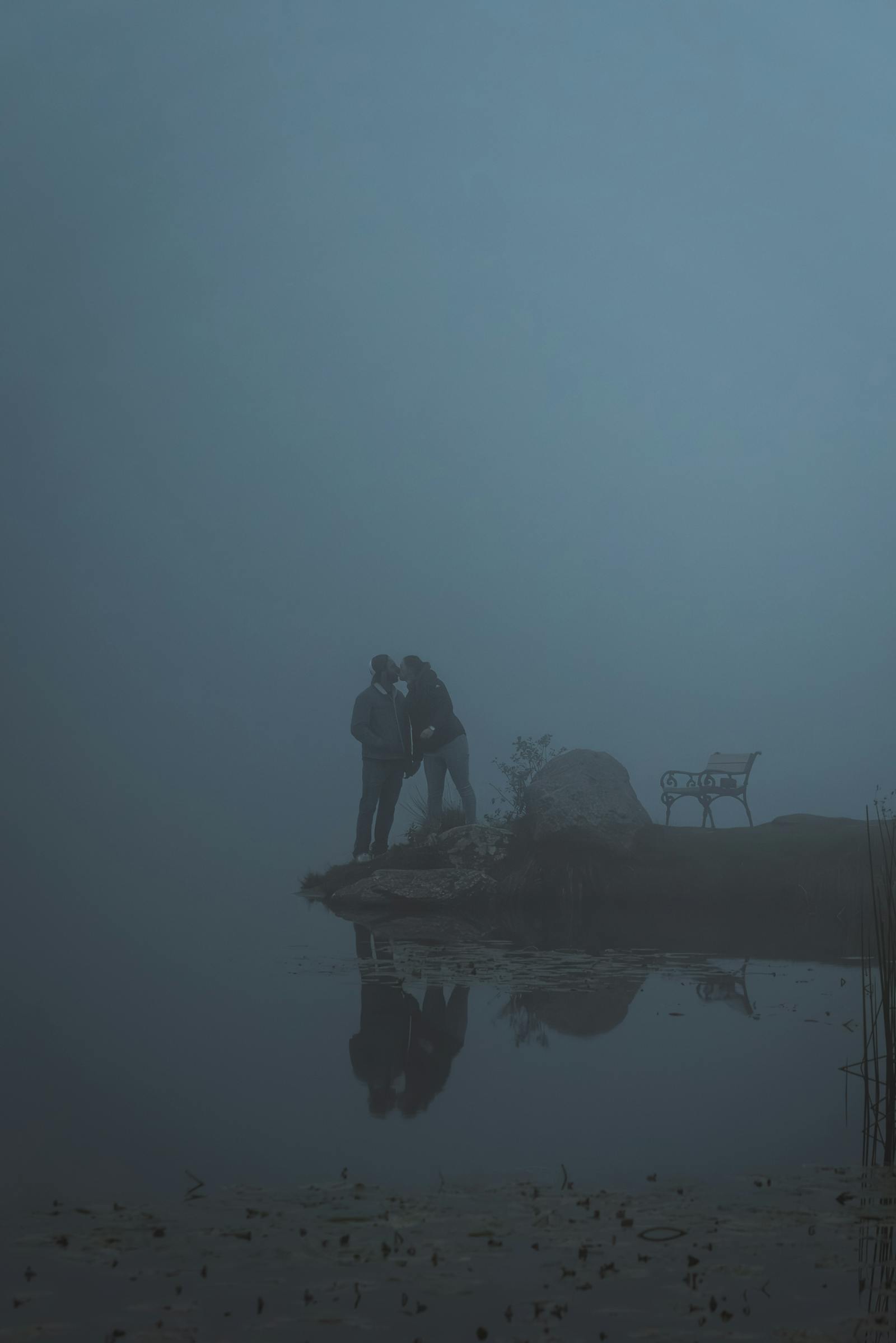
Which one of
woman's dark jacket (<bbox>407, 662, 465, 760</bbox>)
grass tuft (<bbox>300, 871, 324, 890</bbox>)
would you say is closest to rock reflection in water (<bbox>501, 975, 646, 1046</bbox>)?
woman's dark jacket (<bbox>407, 662, 465, 760</bbox>)

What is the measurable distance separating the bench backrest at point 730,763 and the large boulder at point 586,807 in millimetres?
2604

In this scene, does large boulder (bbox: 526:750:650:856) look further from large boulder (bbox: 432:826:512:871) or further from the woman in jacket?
the woman in jacket

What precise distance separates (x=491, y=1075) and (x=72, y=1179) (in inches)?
86.7

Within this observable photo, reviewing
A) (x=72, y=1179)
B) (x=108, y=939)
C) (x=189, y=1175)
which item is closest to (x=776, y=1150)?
(x=189, y=1175)

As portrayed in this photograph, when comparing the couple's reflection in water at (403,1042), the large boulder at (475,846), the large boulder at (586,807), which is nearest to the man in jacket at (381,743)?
the large boulder at (475,846)

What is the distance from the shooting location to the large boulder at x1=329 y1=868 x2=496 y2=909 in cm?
1332

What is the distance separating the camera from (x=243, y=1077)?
5.90 m

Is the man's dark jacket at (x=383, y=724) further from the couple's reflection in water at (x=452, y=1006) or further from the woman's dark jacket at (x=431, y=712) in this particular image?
the couple's reflection in water at (x=452, y=1006)

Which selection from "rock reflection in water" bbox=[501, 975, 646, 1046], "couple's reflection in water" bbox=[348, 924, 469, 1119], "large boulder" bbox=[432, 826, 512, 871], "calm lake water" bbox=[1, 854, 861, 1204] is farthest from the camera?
A: "large boulder" bbox=[432, 826, 512, 871]

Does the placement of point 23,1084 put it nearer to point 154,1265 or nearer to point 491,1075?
point 491,1075

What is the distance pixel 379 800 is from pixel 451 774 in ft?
3.39

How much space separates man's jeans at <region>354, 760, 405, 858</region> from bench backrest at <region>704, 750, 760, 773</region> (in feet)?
14.5

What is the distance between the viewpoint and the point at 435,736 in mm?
15031

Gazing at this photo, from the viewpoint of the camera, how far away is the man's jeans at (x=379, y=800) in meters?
15.4
